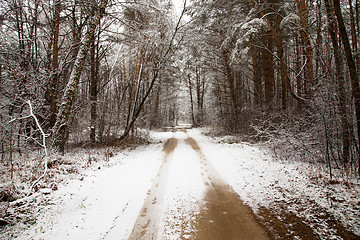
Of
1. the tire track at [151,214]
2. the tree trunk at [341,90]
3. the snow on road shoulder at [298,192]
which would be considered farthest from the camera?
the tree trunk at [341,90]

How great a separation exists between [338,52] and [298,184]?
11.0 ft

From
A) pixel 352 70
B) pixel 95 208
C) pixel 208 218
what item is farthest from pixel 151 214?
pixel 352 70

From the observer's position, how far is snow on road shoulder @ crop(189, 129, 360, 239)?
2.82 metres

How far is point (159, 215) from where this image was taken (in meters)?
3.09

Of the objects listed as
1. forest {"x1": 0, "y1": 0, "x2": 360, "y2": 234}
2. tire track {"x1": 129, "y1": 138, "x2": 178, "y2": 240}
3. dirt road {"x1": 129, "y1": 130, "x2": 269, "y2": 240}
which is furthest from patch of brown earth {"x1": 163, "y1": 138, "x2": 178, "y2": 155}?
dirt road {"x1": 129, "y1": 130, "x2": 269, "y2": 240}

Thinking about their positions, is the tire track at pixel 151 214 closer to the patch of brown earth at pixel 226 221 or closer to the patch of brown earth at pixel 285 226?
the patch of brown earth at pixel 226 221

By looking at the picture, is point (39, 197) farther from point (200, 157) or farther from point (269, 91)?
point (269, 91)

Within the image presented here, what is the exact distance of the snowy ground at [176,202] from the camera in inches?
105

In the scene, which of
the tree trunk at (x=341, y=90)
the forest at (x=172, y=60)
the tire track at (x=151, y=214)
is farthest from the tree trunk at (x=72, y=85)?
the tree trunk at (x=341, y=90)

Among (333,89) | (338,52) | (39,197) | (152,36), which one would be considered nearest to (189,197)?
(39,197)

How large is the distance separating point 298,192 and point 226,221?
1988mm

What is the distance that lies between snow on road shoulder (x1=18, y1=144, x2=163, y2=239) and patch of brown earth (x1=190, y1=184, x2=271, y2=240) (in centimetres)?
123

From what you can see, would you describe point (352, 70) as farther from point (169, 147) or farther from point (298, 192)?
point (169, 147)

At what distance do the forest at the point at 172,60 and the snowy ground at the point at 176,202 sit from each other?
0.97m
